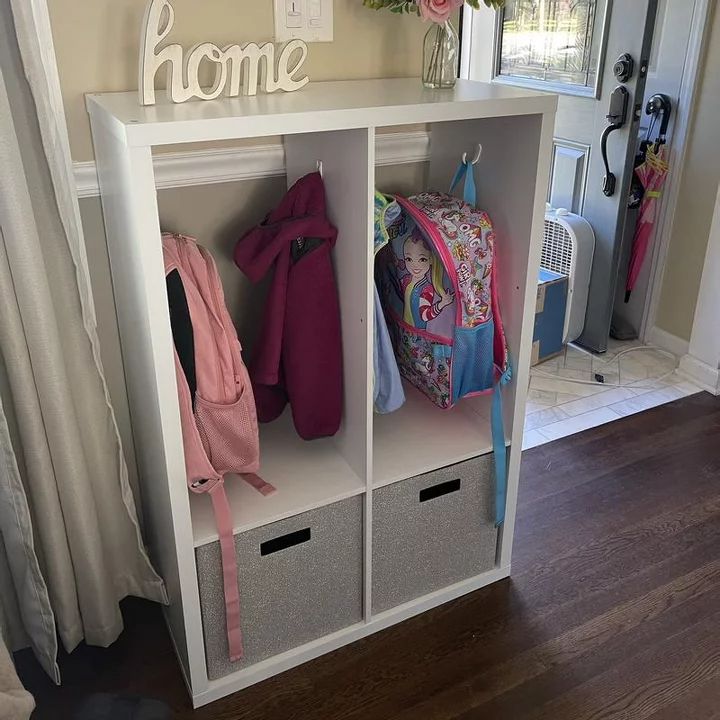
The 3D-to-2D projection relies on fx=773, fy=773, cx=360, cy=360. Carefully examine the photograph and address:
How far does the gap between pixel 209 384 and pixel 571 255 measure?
1912mm

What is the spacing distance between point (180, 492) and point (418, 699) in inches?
27.4

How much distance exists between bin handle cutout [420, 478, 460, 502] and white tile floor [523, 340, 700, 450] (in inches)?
33.1

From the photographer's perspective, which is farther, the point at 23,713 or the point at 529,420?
the point at 529,420

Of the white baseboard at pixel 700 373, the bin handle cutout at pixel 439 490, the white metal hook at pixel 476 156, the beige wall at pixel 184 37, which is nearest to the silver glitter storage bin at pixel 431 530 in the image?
the bin handle cutout at pixel 439 490

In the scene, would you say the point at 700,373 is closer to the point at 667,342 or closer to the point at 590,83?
the point at 667,342

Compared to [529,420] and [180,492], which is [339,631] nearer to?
[180,492]

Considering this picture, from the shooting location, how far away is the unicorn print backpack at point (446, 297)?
1585mm

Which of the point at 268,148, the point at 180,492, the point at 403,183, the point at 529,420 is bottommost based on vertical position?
the point at 529,420

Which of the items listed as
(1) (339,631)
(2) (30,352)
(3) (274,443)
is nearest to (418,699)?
(1) (339,631)

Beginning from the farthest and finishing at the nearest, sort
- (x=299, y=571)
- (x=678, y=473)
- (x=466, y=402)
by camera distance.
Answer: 1. (x=678, y=473)
2. (x=466, y=402)
3. (x=299, y=571)

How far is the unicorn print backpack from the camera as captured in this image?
1.58 m

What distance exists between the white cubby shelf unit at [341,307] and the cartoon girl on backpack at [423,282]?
0.52ft

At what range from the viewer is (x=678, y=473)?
7.88 feet

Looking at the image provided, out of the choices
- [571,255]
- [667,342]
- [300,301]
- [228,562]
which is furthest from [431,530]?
[667,342]
